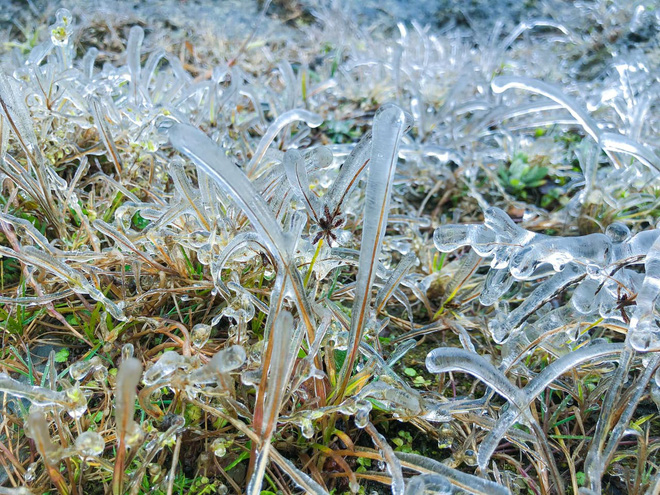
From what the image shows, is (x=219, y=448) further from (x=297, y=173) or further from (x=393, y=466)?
(x=297, y=173)

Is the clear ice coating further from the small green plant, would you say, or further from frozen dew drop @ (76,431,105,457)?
the small green plant

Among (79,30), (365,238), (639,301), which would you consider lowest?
(639,301)

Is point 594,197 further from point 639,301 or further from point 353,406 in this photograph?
point 353,406

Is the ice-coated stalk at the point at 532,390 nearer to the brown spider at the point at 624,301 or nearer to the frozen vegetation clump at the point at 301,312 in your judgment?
the frozen vegetation clump at the point at 301,312

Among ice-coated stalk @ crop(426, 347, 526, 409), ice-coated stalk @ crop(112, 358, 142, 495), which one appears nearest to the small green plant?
ice-coated stalk @ crop(426, 347, 526, 409)

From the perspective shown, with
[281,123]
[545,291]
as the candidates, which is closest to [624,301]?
[545,291]

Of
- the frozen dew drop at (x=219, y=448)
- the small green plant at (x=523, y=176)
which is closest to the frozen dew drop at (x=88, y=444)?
the frozen dew drop at (x=219, y=448)

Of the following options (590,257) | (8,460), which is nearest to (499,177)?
(590,257)
